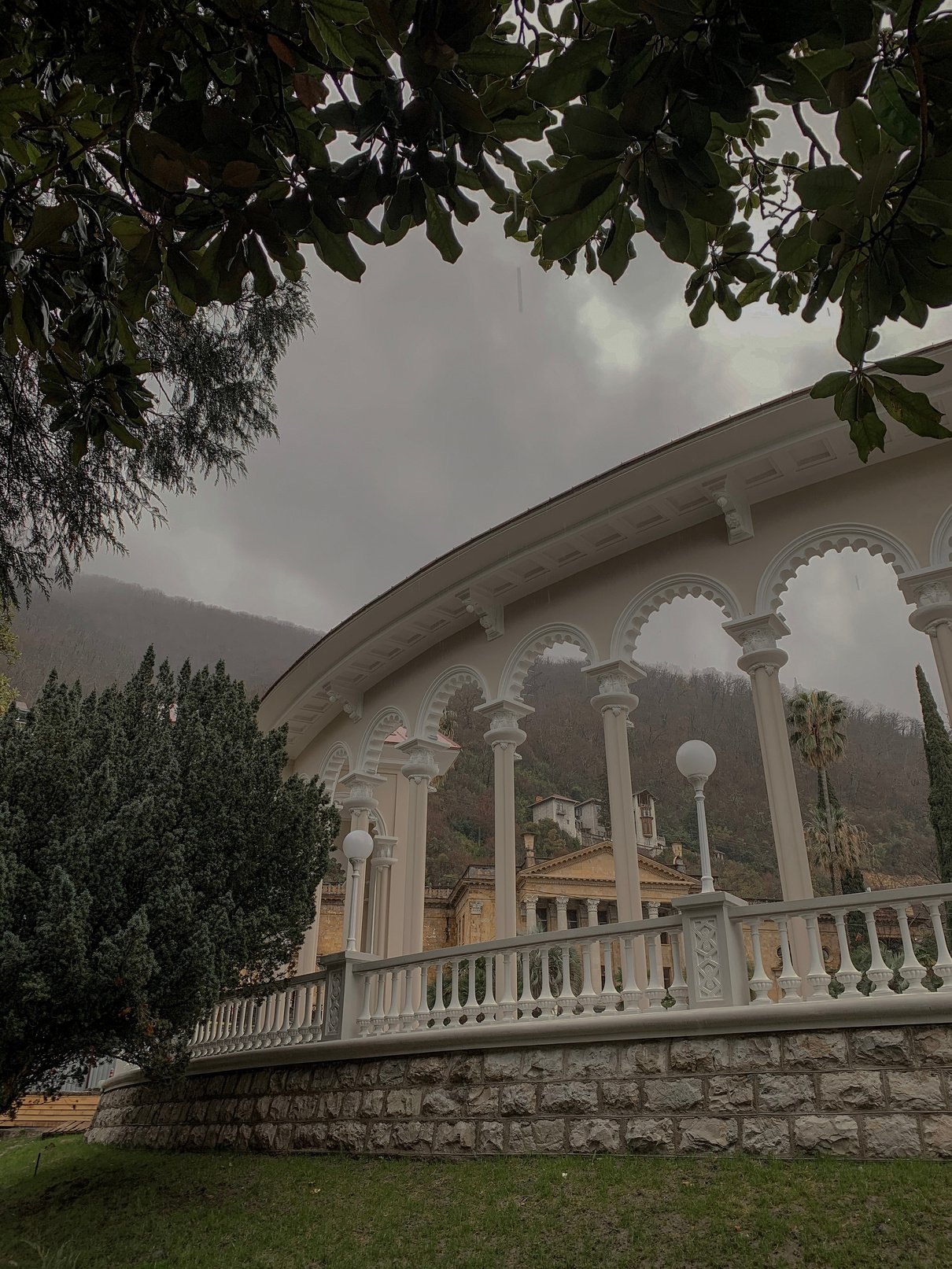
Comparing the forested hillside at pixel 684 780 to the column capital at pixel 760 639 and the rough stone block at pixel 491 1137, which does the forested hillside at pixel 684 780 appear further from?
the rough stone block at pixel 491 1137

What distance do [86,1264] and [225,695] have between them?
5023mm

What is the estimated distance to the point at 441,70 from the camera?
1.70m

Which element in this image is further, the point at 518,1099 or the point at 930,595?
the point at 930,595

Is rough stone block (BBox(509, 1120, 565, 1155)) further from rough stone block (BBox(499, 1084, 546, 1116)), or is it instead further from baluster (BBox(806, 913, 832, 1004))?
baluster (BBox(806, 913, 832, 1004))

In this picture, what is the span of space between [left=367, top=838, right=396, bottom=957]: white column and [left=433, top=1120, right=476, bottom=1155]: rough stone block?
8165 mm

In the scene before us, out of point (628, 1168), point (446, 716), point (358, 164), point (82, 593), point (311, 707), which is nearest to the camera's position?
point (358, 164)

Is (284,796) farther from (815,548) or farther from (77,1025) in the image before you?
(815,548)

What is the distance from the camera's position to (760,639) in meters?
9.90

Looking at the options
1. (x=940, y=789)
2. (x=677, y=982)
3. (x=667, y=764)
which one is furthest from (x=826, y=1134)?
(x=667, y=764)

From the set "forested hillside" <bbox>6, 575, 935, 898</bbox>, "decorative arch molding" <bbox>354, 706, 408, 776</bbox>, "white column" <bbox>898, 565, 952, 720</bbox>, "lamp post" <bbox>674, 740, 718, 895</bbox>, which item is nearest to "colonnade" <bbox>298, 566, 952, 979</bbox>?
"white column" <bbox>898, 565, 952, 720</bbox>

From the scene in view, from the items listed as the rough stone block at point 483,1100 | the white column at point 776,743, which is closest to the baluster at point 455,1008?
the rough stone block at point 483,1100

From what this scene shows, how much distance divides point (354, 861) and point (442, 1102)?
2768mm

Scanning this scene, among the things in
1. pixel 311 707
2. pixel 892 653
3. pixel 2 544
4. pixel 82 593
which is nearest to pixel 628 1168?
pixel 2 544

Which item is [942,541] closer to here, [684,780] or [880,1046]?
[880,1046]
